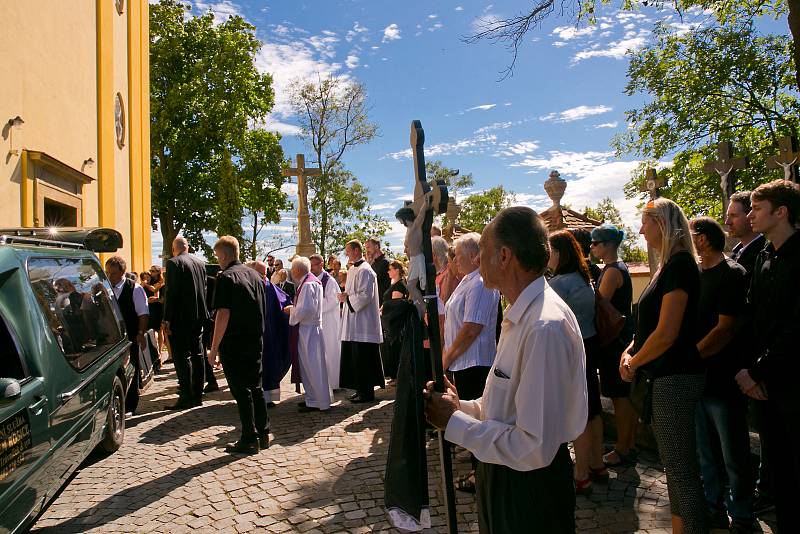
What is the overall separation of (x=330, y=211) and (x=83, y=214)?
58.7 feet

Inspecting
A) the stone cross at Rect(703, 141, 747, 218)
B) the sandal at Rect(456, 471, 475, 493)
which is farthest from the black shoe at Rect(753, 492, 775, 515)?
the stone cross at Rect(703, 141, 747, 218)

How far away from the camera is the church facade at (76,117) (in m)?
9.94

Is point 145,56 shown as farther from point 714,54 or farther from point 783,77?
Answer: point 783,77

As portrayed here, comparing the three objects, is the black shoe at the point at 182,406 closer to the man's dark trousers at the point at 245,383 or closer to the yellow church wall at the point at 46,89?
the man's dark trousers at the point at 245,383

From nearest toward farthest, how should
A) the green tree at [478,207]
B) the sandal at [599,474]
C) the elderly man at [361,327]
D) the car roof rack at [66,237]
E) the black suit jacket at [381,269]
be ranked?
the car roof rack at [66,237] → the sandal at [599,474] → the elderly man at [361,327] → the black suit jacket at [381,269] → the green tree at [478,207]

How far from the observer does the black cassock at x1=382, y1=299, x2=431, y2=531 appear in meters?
2.04

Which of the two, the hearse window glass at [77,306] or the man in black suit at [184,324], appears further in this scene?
the man in black suit at [184,324]

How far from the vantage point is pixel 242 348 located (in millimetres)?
5656

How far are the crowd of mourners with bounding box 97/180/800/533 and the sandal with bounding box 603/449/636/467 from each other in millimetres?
12

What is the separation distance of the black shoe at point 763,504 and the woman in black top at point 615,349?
112 cm

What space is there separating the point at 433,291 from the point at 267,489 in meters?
3.31

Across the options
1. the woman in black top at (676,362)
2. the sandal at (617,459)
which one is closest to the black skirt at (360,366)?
the sandal at (617,459)

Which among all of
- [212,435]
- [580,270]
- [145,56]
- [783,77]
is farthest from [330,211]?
[580,270]

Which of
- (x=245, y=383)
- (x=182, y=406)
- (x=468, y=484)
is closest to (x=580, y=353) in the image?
(x=468, y=484)
